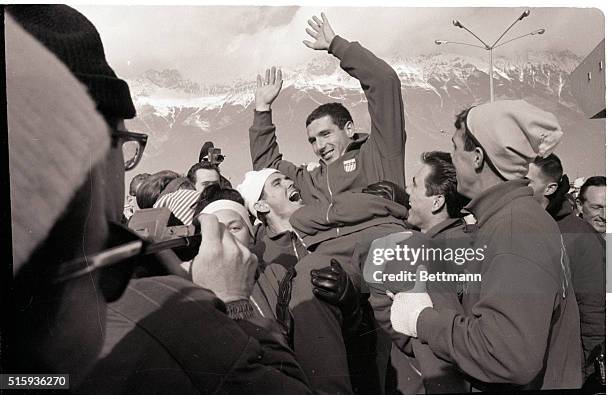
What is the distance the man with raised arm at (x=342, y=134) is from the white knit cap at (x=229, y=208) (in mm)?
178

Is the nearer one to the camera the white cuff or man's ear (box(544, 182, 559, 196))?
the white cuff

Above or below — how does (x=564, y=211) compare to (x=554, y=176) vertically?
below

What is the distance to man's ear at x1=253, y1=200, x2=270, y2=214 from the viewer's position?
3.06 m

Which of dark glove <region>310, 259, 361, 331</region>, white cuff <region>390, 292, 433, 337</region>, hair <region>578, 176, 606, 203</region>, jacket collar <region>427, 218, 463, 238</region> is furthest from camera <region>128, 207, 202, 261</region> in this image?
hair <region>578, 176, 606, 203</region>

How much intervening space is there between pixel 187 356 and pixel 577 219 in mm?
1684

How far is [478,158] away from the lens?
305 cm

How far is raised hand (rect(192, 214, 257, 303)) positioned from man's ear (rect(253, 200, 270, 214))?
19cm

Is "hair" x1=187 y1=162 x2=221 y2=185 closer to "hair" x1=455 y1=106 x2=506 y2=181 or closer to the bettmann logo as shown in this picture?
the bettmann logo

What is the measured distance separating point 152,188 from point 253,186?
0.40 metres

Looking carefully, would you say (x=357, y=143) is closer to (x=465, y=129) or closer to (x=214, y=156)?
(x=465, y=129)

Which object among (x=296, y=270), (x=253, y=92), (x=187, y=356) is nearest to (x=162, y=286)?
(x=187, y=356)

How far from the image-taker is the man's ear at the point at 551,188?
3.10m

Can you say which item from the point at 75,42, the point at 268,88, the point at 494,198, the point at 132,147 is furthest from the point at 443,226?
the point at 75,42

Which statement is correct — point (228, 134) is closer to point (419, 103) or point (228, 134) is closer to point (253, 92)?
point (253, 92)
